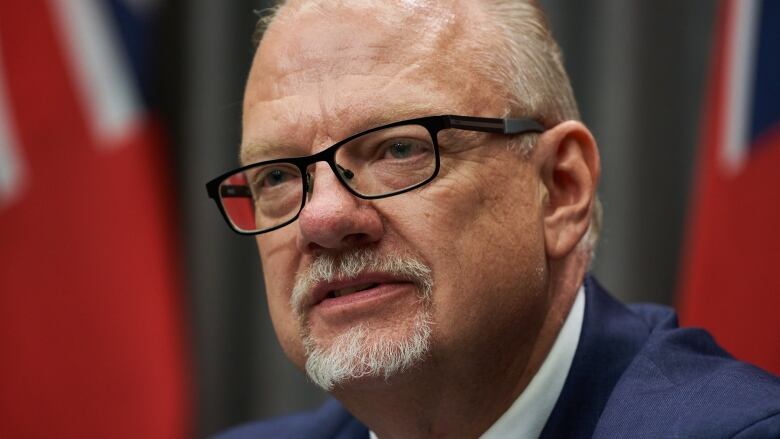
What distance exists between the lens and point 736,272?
2.16m

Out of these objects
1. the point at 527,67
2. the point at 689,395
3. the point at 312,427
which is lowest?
the point at 312,427

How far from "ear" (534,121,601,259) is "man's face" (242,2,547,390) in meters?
0.04

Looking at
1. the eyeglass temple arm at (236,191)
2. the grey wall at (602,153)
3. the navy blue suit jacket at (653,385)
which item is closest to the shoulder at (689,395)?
the navy blue suit jacket at (653,385)

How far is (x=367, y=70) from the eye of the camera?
1.59m

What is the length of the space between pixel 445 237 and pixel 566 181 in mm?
331

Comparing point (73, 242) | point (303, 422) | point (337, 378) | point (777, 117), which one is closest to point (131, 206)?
point (73, 242)

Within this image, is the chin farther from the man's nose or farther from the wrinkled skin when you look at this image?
the man's nose

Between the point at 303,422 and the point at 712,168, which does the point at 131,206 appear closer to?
the point at 303,422

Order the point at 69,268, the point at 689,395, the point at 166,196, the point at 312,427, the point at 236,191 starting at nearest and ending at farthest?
the point at 689,395 < the point at 236,191 < the point at 312,427 < the point at 69,268 < the point at 166,196

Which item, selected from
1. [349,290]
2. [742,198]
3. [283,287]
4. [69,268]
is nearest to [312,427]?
[283,287]

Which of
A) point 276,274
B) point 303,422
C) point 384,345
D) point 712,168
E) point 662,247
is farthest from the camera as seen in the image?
point 662,247

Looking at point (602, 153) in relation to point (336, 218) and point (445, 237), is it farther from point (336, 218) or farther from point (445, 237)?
point (336, 218)

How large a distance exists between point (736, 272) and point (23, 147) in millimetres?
2189

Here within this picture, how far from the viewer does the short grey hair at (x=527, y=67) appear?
1659 mm
